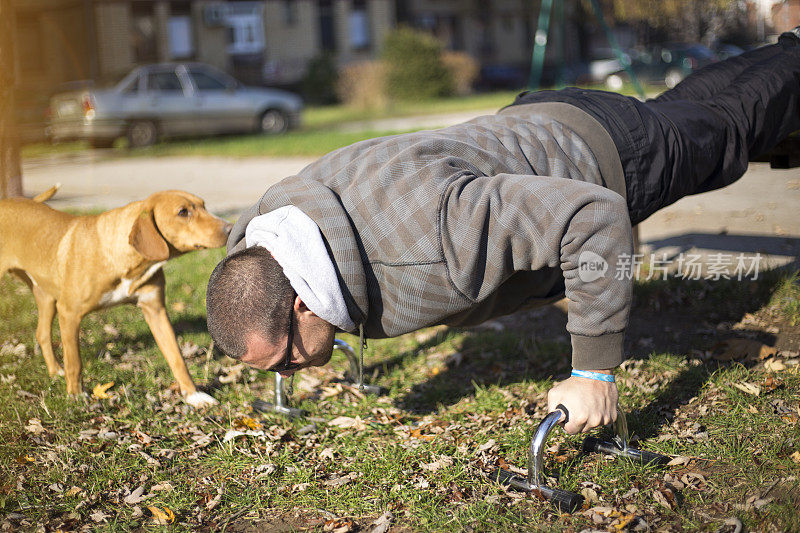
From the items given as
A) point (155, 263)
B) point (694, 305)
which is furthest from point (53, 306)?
point (694, 305)

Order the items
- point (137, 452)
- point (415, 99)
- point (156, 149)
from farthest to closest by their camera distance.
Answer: point (415, 99) → point (156, 149) → point (137, 452)

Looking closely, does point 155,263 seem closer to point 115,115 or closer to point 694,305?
point 694,305

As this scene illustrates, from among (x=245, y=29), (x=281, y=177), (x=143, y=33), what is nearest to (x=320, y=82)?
(x=245, y=29)

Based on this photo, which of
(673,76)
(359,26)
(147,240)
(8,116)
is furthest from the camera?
(359,26)

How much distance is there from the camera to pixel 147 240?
3.57 metres

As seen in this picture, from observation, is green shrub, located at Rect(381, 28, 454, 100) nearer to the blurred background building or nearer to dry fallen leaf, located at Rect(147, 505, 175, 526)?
the blurred background building

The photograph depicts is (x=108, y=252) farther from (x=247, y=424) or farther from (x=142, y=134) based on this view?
(x=142, y=134)

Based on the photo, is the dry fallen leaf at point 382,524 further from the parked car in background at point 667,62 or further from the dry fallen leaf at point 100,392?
the parked car in background at point 667,62

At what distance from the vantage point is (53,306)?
→ 436 cm

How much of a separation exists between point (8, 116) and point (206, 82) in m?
13.2

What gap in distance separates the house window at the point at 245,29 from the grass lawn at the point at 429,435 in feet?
94.7

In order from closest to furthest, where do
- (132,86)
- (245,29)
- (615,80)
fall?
1. (132,86)
2. (615,80)
3. (245,29)

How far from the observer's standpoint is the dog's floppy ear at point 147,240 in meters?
3.54

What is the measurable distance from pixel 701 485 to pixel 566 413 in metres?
0.70
